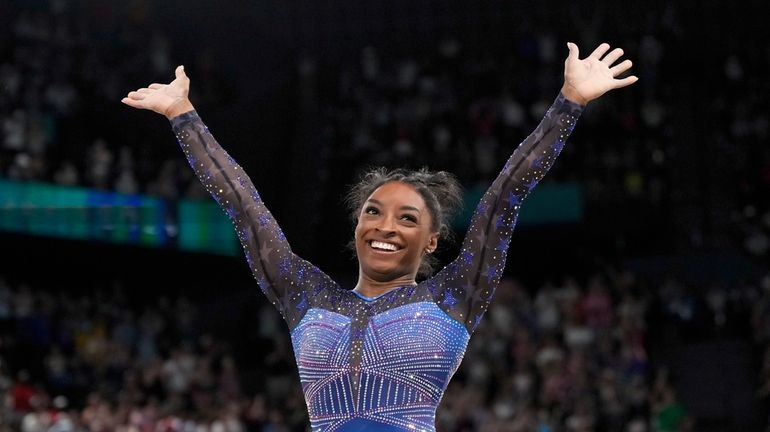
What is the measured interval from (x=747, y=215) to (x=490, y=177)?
3.12m

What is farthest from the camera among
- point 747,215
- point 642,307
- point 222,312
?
point 222,312

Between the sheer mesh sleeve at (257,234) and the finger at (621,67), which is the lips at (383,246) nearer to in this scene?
the sheer mesh sleeve at (257,234)

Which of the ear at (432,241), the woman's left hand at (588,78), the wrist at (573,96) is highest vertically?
the woman's left hand at (588,78)

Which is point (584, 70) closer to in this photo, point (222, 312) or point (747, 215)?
point (747, 215)

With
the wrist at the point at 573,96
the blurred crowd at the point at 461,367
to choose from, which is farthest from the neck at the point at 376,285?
the blurred crowd at the point at 461,367

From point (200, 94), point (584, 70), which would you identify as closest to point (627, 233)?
point (200, 94)

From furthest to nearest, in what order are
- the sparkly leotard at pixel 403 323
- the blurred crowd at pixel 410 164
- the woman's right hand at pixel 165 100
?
the blurred crowd at pixel 410 164, the woman's right hand at pixel 165 100, the sparkly leotard at pixel 403 323

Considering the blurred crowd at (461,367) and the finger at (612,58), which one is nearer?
the finger at (612,58)

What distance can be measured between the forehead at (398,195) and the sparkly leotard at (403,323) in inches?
8.2

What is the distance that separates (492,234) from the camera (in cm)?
363

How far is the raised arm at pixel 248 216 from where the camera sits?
3.80 metres

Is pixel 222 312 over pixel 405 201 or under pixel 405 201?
over

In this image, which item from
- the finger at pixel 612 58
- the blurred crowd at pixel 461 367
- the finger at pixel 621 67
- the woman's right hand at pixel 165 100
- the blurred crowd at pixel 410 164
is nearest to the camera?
the finger at pixel 621 67

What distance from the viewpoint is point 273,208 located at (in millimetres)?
17172
